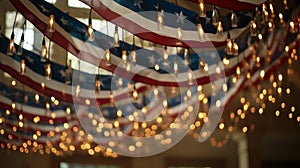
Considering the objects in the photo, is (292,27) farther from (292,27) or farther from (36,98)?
(36,98)

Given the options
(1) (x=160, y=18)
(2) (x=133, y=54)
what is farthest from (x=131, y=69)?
(1) (x=160, y=18)

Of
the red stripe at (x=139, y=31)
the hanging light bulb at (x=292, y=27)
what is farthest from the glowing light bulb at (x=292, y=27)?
the red stripe at (x=139, y=31)

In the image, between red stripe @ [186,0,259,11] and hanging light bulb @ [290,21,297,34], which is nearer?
red stripe @ [186,0,259,11]

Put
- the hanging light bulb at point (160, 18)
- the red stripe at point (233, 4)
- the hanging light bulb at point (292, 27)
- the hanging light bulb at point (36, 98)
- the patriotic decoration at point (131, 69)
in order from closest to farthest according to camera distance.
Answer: the red stripe at point (233, 4) → the hanging light bulb at point (160, 18) → the patriotic decoration at point (131, 69) → the hanging light bulb at point (292, 27) → the hanging light bulb at point (36, 98)

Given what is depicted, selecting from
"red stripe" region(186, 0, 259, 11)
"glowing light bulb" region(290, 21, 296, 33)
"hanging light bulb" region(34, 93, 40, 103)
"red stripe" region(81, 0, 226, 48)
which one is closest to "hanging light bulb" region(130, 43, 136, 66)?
"red stripe" region(81, 0, 226, 48)

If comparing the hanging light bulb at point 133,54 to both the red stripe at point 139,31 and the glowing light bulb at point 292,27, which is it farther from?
the glowing light bulb at point 292,27

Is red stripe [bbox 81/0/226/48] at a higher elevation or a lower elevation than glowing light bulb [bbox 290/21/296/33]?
lower

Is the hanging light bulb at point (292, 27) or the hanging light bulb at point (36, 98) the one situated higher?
the hanging light bulb at point (292, 27)

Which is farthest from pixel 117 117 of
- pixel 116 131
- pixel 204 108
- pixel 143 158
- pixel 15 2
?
pixel 15 2

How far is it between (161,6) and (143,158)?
721 cm

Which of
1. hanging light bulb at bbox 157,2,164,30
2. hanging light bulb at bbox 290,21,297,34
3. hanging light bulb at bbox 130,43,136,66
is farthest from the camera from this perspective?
hanging light bulb at bbox 290,21,297,34

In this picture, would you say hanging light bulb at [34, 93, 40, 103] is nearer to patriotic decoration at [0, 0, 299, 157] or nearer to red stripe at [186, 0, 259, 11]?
patriotic decoration at [0, 0, 299, 157]

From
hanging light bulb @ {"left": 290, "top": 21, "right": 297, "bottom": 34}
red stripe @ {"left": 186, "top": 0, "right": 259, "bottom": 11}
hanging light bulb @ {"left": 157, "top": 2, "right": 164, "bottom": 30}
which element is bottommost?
hanging light bulb @ {"left": 157, "top": 2, "right": 164, "bottom": 30}

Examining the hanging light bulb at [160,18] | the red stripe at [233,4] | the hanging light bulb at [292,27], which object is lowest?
the hanging light bulb at [160,18]
